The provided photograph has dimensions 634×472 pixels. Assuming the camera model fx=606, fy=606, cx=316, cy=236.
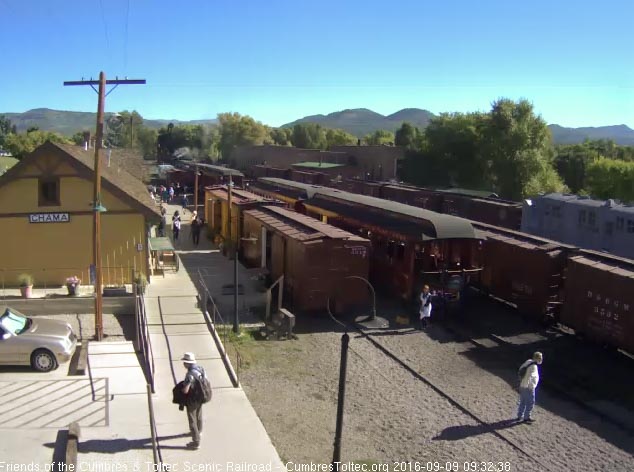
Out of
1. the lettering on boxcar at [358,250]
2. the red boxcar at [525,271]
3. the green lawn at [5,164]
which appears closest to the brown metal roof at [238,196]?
the lettering on boxcar at [358,250]

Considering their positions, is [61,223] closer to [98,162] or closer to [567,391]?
[98,162]

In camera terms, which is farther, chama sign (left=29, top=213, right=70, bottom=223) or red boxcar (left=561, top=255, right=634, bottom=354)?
chama sign (left=29, top=213, right=70, bottom=223)

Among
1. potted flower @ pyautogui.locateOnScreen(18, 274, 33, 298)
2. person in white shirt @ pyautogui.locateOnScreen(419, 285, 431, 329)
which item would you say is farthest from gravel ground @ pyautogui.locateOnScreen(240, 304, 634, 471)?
potted flower @ pyautogui.locateOnScreen(18, 274, 33, 298)

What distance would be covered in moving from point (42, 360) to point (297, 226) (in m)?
9.82

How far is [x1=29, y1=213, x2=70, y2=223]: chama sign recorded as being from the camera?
63.8 feet

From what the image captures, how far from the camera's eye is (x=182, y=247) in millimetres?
31422

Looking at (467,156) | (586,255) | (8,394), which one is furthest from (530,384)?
(467,156)

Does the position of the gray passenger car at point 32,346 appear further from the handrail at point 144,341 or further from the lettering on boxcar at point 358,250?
the lettering on boxcar at point 358,250

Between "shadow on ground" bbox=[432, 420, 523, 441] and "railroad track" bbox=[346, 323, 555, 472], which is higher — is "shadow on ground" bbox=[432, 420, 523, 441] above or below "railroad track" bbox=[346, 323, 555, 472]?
below

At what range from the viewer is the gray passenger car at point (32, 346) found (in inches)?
515

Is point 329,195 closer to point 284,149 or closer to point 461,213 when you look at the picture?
point 461,213

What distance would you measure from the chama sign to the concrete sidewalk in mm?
4422

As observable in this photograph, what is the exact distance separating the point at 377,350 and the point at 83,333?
791cm

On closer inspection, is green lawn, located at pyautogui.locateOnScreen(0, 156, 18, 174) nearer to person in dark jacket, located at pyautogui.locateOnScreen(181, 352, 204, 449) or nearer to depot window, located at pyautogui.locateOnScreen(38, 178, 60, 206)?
depot window, located at pyautogui.locateOnScreen(38, 178, 60, 206)
